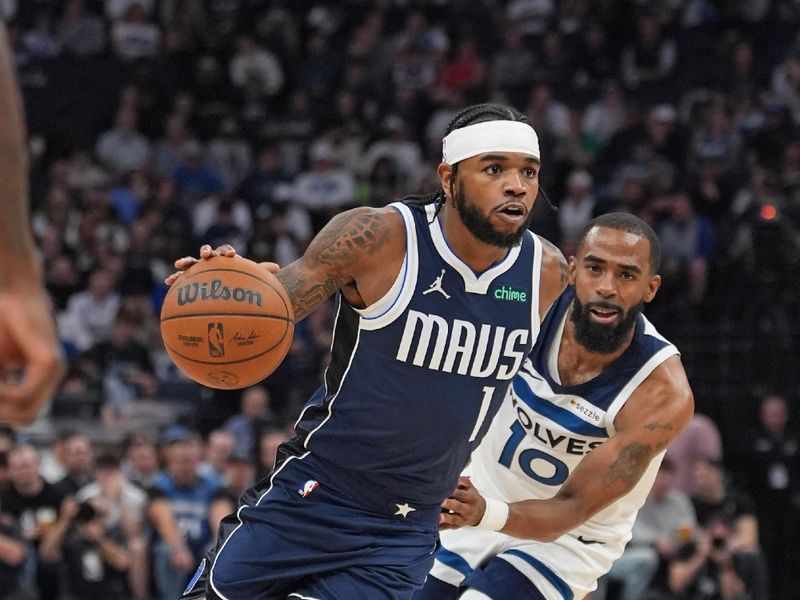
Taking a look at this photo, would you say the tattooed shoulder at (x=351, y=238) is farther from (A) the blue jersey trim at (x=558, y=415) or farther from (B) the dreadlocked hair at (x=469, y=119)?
(A) the blue jersey trim at (x=558, y=415)

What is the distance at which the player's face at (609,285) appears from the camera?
17.0 feet

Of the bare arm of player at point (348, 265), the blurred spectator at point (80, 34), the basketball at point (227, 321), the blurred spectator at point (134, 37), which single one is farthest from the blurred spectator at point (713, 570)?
the blurred spectator at point (80, 34)

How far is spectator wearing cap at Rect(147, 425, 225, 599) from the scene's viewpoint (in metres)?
9.55

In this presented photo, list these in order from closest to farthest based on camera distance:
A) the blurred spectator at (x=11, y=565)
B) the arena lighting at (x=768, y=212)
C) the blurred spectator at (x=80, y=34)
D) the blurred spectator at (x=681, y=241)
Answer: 1. the blurred spectator at (x=11, y=565)
2. the arena lighting at (x=768, y=212)
3. the blurred spectator at (x=681, y=241)
4. the blurred spectator at (x=80, y=34)

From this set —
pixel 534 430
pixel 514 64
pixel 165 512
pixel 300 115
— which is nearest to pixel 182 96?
pixel 300 115

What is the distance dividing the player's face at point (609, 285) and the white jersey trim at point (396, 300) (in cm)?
81

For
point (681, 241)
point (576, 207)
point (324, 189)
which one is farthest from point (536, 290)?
point (324, 189)

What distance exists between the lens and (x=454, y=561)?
5426 millimetres

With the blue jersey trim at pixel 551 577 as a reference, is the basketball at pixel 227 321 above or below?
above

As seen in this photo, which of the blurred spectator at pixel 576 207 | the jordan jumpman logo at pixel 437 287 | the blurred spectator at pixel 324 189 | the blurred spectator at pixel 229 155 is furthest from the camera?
the blurred spectator at pixel 229 155

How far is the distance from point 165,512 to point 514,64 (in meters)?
8.07

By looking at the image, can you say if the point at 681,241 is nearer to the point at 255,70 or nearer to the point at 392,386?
the point at 255,70

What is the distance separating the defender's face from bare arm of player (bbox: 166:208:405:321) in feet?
2.82

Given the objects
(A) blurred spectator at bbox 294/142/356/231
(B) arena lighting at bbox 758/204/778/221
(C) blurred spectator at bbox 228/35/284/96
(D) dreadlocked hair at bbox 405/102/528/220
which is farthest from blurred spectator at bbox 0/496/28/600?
(C) blurred spectator at bbox 228/35/284/96
